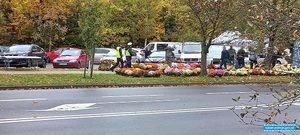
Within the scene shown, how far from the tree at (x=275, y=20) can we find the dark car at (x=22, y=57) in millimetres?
19010

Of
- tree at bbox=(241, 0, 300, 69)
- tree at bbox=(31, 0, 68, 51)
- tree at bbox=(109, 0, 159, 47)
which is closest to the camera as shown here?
tree at bbox=(241, 0, 300, 69)

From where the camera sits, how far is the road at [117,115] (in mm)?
7996

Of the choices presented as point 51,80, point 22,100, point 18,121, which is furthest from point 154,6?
point 18,121

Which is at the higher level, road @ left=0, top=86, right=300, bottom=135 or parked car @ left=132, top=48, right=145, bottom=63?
parked car @ left=132, top=48, right=145, bottom=63

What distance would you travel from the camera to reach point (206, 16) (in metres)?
20.1

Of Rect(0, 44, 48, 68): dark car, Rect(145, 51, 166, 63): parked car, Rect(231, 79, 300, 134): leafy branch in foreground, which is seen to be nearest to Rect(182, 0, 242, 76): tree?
Rect(231, 79, 300, 134): leafy branch in foreground

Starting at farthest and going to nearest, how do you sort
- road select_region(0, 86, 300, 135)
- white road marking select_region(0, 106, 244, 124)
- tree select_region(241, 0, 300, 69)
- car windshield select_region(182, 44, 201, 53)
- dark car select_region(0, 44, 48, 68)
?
car windshield select_region(182, 44, 201, 53)
dark car select_region(0, 44, 48, 68)
white road marking select_region(0, 106, 244, 124)
road select_region(0, 86, 300, 135)
tree select_region(241, 0, 300, 69)

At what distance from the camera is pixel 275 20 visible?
3.75 meters

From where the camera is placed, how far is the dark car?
854 inches

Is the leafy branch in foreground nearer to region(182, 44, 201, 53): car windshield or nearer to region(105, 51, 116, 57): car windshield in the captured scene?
region(182, 44, 201, 53): car windshield

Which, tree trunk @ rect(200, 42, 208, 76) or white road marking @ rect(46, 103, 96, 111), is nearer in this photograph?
white road marking @ rect(46, 103, 96, 111)

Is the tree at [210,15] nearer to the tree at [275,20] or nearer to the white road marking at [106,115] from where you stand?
the white road marking at [106,115]

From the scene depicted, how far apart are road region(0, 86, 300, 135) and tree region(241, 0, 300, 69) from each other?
4086mm

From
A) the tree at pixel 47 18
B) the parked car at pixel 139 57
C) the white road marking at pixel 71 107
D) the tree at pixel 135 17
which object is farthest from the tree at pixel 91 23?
the tree at pixel 135 17
